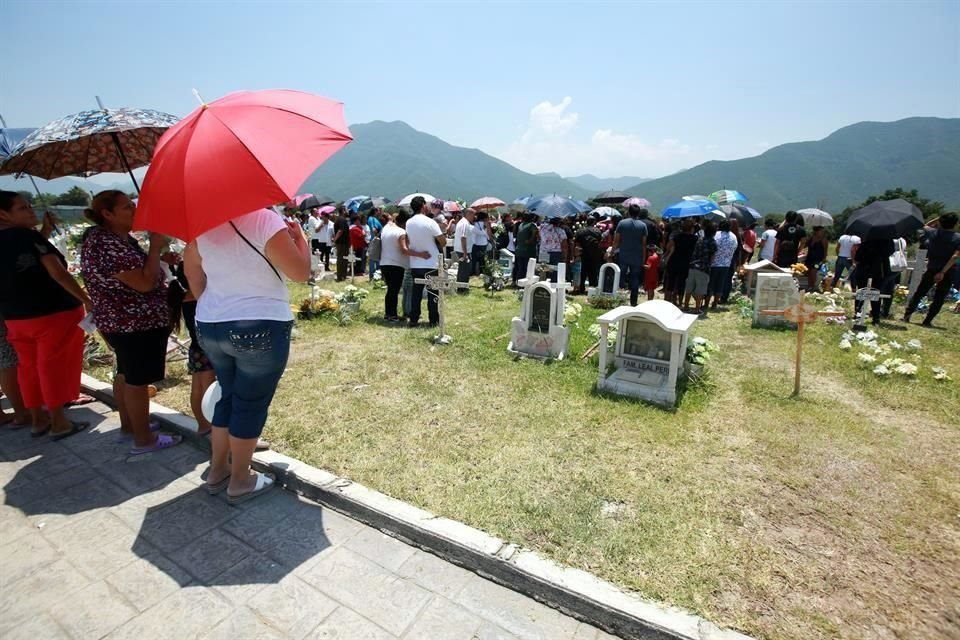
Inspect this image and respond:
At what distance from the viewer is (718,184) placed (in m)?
186

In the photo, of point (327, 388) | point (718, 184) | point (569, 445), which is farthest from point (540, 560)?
point (718, 184)

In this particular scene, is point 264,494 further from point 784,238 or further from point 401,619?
point 784,238

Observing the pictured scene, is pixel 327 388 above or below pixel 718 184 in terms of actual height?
below

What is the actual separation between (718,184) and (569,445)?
8348 inches

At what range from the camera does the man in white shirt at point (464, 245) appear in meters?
11.3

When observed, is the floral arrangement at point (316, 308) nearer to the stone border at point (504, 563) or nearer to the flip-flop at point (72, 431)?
the flip-flop at point (72, 431)

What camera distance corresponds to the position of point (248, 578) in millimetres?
2324

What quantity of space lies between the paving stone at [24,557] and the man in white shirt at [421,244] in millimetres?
4920

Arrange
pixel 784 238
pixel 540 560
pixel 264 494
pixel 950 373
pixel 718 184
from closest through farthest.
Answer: pixel 540 560 → pixel 264 494 → pixel 950 373 → pixel 784 238 → pixel 718 184

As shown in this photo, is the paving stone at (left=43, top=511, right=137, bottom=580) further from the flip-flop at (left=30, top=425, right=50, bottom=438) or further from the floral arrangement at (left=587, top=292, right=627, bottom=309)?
the floral arrangement at (left=587, top=292, right=627, bottom=309)

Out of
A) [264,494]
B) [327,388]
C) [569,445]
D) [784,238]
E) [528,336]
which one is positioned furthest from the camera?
[784,238]

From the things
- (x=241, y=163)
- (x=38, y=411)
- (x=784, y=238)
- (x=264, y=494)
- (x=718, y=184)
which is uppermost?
(x=718, y=184)

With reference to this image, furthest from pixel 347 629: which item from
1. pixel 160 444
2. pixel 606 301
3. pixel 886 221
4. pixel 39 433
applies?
pixel 886 221

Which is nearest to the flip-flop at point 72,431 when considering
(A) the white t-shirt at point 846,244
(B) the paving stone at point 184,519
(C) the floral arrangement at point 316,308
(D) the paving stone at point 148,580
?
(B) the paving stone at point 184,519
